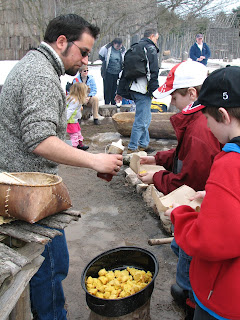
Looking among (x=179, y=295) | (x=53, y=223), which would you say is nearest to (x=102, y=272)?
(x=179, y=295)

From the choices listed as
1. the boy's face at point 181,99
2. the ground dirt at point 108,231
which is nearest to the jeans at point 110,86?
the ground dirt at point 108,231

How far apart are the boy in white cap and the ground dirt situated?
1.15ft

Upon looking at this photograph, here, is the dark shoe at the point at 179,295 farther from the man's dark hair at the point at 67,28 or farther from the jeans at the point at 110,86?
the jeans at the point at 110,86

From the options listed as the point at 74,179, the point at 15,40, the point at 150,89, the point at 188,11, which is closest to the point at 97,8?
the point at 15,40

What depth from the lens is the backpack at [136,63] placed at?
658 centimetres

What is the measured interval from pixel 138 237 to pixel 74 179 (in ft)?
7.03

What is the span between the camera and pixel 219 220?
146cm

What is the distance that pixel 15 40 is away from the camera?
62.9 feet

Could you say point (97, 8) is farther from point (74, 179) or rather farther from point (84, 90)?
point (74, 179)

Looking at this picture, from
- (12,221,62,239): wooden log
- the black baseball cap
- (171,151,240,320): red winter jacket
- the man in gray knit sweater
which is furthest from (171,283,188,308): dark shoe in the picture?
the black baseball cap

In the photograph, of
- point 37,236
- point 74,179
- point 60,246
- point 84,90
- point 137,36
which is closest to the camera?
point 37,236

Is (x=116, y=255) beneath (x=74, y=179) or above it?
above

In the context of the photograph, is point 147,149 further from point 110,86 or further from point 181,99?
point 181,99

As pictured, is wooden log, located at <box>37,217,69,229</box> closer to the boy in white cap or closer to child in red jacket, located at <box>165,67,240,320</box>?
child in red jacket, located at <box>165,67,240,320</box>
